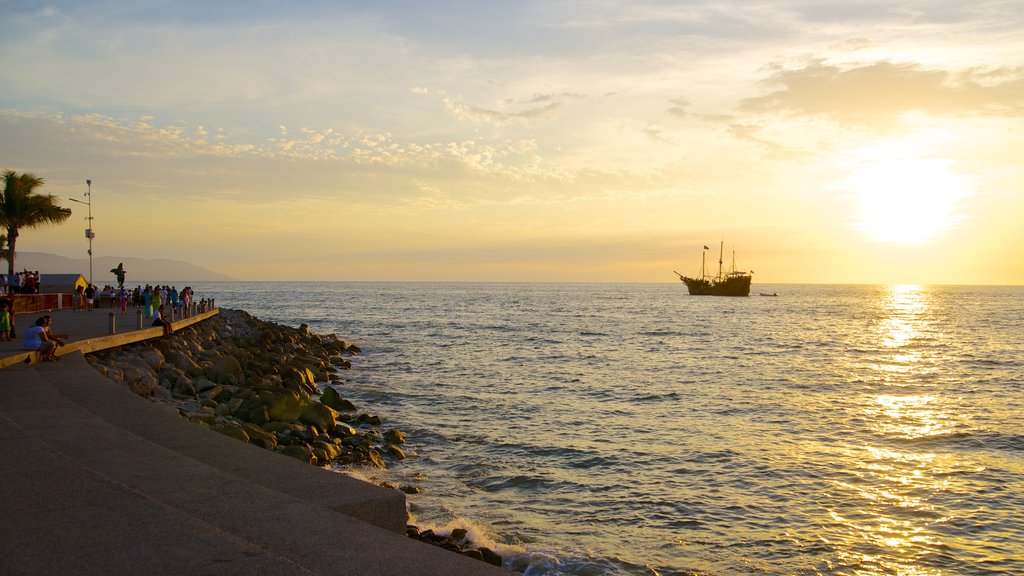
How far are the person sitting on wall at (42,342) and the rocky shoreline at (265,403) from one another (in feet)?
3.30

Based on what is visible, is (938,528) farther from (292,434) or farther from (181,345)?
(181,345)

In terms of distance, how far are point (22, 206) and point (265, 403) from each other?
3386cm

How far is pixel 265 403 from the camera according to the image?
16.0 m

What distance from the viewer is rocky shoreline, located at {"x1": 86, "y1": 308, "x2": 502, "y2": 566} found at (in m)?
12.6

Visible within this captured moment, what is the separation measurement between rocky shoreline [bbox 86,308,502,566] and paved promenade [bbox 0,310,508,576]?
2.42 metres

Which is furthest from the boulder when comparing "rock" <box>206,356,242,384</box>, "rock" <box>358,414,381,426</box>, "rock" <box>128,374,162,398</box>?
"rock" <box>128,374,162,398</box>

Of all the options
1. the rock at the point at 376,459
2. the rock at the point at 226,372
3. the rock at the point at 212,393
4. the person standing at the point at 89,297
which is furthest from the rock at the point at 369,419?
the person standing at the point at 89,297

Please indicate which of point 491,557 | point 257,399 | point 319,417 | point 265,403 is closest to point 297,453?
point 319,417

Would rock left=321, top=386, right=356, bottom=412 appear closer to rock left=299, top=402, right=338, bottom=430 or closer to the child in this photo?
rock left=299, top=402, right=338, bottom=430

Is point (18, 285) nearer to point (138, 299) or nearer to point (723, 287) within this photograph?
point (138, 299)

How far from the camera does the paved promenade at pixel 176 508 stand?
4.99 meters

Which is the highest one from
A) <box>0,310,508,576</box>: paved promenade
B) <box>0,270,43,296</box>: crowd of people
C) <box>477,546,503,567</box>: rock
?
<box>0,270,43,296</box>: crowd of people

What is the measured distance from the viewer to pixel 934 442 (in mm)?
17828

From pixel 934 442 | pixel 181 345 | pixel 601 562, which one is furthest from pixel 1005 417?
A: pixel 181 345
